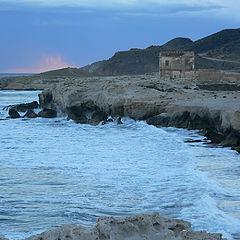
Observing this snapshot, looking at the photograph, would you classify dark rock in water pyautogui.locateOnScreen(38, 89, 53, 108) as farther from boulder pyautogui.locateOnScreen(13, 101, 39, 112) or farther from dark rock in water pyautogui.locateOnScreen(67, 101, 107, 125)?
dark rock in water pyautogui.locateOnScreen(67, 101, 107, 125)

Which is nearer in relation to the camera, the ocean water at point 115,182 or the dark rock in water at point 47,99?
the ocean water at point 115,182

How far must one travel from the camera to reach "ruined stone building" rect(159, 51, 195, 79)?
141 feet

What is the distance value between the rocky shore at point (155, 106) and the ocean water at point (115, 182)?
127cm

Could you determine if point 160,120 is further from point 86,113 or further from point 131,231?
point 131,231

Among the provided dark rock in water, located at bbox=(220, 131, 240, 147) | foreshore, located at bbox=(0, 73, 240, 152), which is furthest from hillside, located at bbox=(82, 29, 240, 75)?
dark rock in water, located at bbox=(220, 131, 240, 147)

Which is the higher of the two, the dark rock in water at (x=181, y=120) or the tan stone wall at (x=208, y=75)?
the tan stone wall at (x=208, y=75)

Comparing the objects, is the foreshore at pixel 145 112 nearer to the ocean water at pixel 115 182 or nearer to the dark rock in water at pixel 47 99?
the dark rock in water at pixel 47 99

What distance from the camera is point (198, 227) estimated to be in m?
6.44

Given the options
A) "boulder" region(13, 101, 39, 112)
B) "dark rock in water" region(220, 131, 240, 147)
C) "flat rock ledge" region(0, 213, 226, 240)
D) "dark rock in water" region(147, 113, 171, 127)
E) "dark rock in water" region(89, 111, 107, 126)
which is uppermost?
"flat rock ledge" region(0, 213, 226, 240)

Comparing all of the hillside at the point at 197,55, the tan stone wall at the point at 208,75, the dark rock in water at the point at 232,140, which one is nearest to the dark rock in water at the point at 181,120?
the dark rock in water at the point at 232,140

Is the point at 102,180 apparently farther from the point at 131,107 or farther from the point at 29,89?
the point at 29,89

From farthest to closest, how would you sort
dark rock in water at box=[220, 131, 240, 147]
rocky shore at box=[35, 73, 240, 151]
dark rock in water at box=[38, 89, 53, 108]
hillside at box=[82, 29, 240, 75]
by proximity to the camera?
hillside at box=[82, 29, 240, 75] → dark rock in water at box=[38, 89, 53, 108] → rocky shore at box=[35, 73, 240, 151] → dark rock in water at box=[220, 131, 240, 147]

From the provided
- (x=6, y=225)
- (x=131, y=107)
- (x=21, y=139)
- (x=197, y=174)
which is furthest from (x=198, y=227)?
(x=131, y=107)

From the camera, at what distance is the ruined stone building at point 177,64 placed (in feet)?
141
